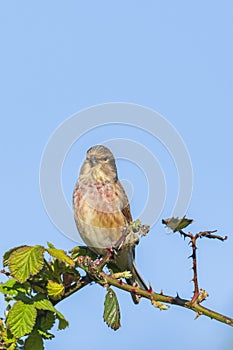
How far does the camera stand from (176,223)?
7.73 feet

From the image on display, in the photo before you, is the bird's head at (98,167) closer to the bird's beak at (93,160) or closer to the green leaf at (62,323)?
the bird's beak at (93,160)

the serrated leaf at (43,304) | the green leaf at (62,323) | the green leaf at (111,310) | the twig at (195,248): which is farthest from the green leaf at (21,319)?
the twig at (195,248)

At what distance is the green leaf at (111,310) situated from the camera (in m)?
2.76

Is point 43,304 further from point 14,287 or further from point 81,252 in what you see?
point 81,252

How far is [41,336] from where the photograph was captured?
259 cm

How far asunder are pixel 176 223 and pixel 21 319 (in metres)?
0.68

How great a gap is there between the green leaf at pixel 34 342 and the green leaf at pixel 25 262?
22cm

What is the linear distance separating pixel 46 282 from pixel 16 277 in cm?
14

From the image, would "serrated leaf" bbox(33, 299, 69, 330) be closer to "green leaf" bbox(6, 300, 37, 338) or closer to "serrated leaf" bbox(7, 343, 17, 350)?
"green leaf" bbox(6, 300, 37, 338)

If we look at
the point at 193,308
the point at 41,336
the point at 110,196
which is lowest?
the point at 193,308

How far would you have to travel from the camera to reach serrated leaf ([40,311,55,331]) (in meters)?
2.63

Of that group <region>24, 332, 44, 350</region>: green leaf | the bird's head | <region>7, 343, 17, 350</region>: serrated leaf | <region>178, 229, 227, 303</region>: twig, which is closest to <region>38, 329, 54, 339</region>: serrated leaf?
<region>24, 332, 44, 350</region>: green leaf

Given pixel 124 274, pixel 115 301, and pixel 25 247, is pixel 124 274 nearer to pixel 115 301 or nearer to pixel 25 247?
pixel 115 301

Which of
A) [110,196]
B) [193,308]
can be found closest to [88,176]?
[110,196]
